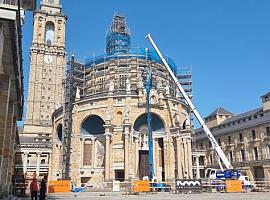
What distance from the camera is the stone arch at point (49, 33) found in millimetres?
88375

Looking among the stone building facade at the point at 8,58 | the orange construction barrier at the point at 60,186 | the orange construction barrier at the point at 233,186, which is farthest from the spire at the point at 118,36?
the stone building facade at the point at 8,58

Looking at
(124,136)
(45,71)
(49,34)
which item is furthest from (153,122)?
(49,34)

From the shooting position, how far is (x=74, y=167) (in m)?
49.6

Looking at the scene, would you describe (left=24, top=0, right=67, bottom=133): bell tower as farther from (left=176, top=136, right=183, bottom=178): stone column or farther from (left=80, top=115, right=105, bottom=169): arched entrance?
(left=176, top=136, right=183, bottom=178): stone column

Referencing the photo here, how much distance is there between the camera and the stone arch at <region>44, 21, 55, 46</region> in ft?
290

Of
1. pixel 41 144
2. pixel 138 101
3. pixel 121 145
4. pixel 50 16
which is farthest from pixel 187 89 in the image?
pixel 50 16

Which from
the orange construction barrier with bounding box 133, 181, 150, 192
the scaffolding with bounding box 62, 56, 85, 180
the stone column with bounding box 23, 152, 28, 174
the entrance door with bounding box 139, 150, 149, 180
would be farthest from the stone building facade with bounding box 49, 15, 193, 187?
the orange construction barrier with bounding box 133, 181, 150, 192

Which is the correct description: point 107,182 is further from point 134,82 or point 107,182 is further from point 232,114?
point 232,114

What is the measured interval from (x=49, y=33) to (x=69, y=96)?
4014 cm

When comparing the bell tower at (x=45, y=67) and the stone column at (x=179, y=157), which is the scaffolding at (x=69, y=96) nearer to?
the stone column at (x=179, y=157)

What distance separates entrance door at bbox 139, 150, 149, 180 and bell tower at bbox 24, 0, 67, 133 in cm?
3590

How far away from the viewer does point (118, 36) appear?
230 ft

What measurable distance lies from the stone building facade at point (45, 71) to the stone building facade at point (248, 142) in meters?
39.6

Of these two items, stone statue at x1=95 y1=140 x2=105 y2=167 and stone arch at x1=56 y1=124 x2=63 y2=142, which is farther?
stone arch at x1=56 y1=124 x2=63 y2=142
